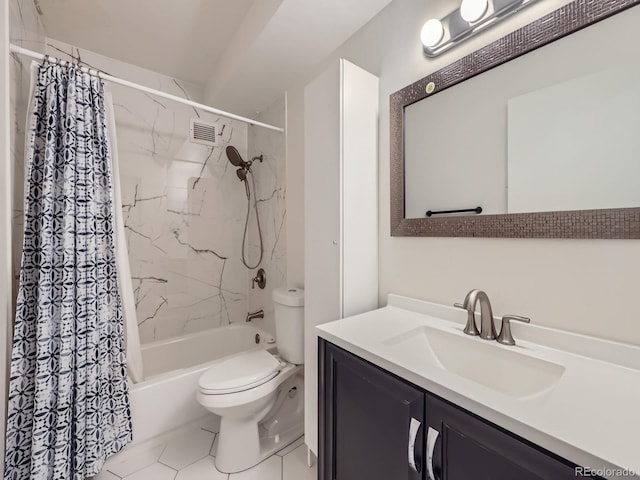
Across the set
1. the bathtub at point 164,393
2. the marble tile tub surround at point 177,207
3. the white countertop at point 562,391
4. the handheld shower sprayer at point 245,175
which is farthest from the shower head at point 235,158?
the white countertop at point 562,391

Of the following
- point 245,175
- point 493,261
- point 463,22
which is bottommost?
point 493,261

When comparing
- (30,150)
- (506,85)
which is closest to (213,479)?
(30,150)

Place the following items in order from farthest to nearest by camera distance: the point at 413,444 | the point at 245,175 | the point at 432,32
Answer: the point at 245,175 → the point at 432,32 → the point at 413,444

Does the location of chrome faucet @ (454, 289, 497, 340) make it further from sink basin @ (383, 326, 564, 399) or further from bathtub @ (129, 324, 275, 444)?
bathtub @ (129, 324, 275, 444)

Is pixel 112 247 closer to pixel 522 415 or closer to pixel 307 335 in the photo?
pixel 307 335

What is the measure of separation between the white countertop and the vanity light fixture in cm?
107

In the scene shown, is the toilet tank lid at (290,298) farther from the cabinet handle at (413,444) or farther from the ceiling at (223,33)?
the ceiling at (223,33)

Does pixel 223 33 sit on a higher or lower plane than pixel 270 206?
higher

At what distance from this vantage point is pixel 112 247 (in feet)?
4.42

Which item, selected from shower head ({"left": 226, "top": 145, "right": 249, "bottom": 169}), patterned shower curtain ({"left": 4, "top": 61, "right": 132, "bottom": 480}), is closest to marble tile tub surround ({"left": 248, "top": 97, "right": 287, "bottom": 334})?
shower head ({"left": 226, "top": 145, "right": 249, "bottom": 169})

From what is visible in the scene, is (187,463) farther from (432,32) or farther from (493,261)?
(432,32)

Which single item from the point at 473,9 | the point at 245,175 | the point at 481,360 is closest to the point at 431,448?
the point at 481,360

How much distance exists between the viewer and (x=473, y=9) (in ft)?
3.29

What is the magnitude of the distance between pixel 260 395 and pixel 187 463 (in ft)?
1.82
